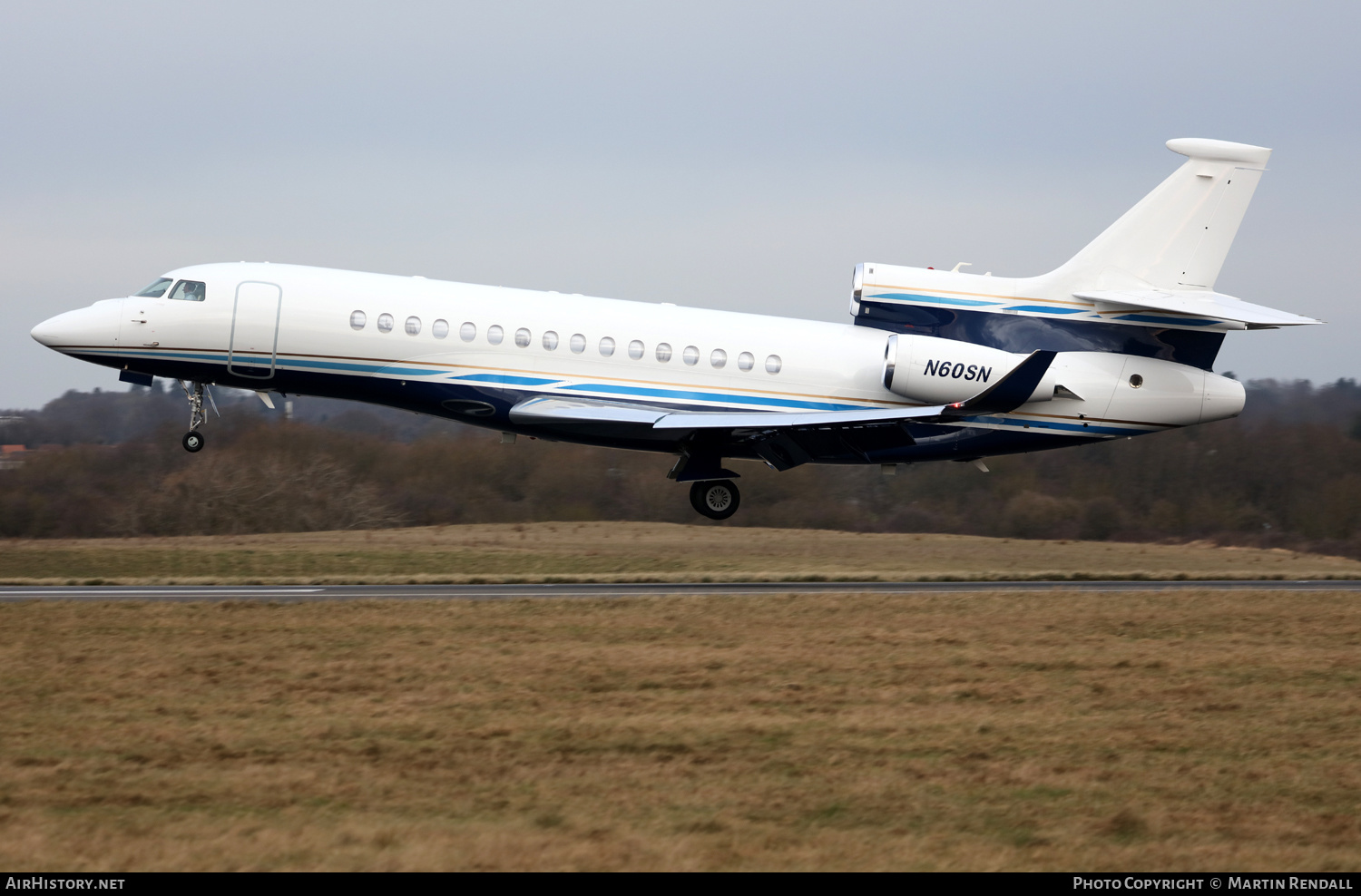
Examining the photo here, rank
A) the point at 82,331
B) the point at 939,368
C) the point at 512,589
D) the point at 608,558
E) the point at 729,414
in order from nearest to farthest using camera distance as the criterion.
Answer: the point at 512,589
the point at 82,331
the point at 729,414
the point at 939,368
the point at 608,558

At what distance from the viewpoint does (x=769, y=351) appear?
80.0ft

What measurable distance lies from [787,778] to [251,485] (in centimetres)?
3196

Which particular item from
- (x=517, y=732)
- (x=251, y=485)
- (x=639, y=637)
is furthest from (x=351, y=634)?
(x=251, y=485)

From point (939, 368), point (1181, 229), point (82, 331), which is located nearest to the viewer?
point (82, 331)

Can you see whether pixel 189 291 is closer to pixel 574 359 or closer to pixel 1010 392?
pixel 574 359

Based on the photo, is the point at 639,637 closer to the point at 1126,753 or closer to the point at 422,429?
the point at 1126,753

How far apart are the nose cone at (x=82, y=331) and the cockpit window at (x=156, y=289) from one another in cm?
51

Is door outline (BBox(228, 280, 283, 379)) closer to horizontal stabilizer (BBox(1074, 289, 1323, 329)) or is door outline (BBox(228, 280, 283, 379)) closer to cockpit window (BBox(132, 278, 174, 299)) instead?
cockpit window (BBox(132, 278, 174, 299))

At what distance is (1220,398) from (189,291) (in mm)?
19684

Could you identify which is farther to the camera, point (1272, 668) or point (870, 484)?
point (870, 484)

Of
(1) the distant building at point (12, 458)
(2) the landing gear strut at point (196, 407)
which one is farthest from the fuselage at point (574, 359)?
(1) the distant building at point (12, 458)

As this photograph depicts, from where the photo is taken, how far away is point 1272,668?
13977mm

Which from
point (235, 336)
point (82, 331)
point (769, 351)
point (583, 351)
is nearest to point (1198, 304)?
point (769, 351)

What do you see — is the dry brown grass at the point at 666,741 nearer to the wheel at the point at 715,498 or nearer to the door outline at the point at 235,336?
the door outline at the point at 235,336
